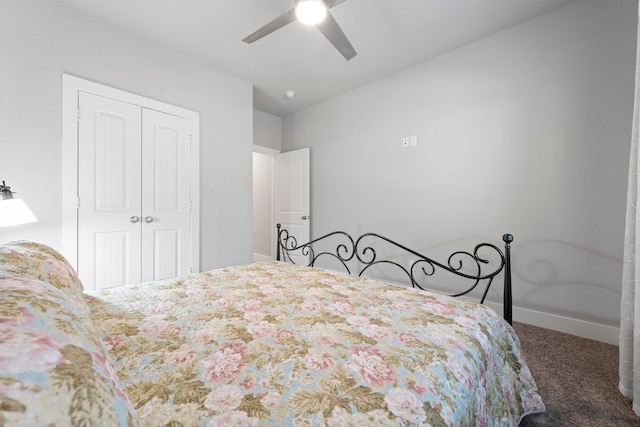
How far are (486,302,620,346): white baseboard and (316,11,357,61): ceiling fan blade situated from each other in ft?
9.21

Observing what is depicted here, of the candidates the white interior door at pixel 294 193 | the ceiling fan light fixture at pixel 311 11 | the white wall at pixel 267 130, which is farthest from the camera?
the white wall at pixel 267 130

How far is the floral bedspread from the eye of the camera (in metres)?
0.58

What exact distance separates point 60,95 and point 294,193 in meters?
2.93

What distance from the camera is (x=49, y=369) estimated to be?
1.04 feet

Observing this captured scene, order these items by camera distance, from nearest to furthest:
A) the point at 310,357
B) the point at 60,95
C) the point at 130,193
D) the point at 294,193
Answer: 1. the point at 310,357
2. the point at 60,95
3. the point at 130,193
4. the point at 294,193

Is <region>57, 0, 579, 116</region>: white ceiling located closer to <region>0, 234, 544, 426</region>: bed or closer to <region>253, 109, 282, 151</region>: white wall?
<region>253, 109, 282, 151</region>: white wall

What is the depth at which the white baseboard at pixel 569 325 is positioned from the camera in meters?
2.08

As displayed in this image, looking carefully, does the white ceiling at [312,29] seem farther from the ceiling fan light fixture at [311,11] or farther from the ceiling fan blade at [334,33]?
the ceiling fan light fixture at [311,11]

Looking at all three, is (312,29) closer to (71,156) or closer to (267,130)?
(267,130)

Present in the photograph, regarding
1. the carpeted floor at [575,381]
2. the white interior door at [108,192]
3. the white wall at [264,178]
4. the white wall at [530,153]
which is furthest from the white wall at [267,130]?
the carpeted floor at [575,381]

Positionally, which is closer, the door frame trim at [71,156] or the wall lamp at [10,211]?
the wall lamp at [10,211]

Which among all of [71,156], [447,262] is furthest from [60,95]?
[447,262]

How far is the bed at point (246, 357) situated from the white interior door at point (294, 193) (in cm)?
297

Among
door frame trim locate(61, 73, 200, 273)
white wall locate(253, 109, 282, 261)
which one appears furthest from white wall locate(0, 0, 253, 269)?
white wall locate(253, 109, 282, 261)
